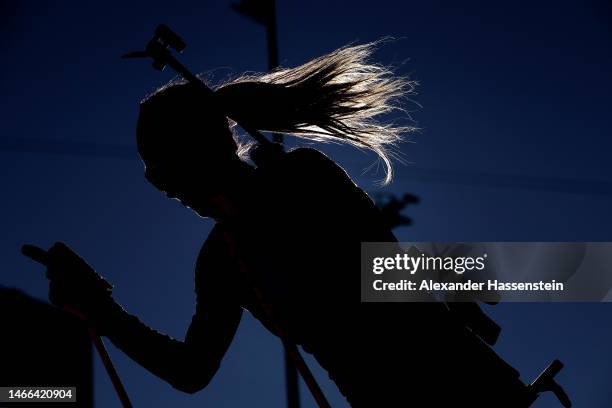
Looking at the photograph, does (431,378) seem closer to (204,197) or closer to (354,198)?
(354,198)

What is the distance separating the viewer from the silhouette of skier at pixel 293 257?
183 centimetres

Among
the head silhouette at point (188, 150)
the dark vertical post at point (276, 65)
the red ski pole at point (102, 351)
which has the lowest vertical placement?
the red ski pole at point (102, 351)

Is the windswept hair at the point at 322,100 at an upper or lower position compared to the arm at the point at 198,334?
upper

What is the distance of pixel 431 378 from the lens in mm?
1796

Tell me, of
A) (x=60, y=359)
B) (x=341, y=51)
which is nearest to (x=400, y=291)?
(x=341, y=51)

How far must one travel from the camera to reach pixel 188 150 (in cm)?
238

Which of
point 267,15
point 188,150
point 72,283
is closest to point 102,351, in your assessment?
point 72,283

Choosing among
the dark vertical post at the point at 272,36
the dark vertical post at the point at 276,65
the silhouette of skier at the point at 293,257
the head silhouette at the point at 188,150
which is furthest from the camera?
the dark vertical post at the point at 272,36

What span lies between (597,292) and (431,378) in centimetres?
262

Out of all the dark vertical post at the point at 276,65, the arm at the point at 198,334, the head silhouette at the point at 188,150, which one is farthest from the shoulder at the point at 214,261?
the dark vertical post at the point at 276,65

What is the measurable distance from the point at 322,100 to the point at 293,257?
2.95ft

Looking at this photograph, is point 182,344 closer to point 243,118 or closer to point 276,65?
point 243,118

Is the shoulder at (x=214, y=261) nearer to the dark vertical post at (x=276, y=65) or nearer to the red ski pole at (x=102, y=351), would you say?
the red ski pole at (x=102, y=351)

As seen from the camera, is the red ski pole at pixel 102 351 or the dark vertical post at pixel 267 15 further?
the dark vertical post at pixel 267 15
